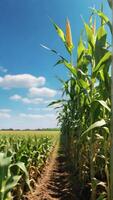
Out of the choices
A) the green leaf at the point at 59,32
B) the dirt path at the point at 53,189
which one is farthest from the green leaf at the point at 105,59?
the dirt path at the point at 53,189

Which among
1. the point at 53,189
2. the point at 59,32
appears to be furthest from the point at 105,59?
the point at 53,189

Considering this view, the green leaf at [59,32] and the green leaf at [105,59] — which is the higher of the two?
the green leaf at [59,32]

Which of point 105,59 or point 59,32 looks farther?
point 59,32

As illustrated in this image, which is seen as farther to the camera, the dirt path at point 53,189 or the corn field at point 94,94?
the dirt path at point 53,189

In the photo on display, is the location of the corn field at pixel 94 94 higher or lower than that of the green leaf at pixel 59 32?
lower

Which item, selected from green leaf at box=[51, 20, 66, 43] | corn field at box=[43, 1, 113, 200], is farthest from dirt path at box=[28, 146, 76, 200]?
green leaf at box=[51, 20, 66, 43]

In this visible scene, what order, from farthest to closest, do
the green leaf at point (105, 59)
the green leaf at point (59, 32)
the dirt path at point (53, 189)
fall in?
the dirt path at point (53, 189), the green leaf at point (59, 32), the green leaf at point (105, 59)

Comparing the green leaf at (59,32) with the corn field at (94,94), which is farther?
the green leaf at (59,32)

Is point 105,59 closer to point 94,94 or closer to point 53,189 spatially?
point 94,94

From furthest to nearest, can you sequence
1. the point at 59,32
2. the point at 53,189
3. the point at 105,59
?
the point at 53,189
the point at 59,32
the point at 105,59

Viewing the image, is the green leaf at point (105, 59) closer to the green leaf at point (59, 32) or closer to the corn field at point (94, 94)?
the corn field at point (94, 94)

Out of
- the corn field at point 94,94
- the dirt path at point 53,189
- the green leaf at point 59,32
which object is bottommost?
the dirt path at point 53,189

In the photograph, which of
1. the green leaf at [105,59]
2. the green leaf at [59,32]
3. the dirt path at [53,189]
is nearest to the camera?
the green leaf at [105,59]

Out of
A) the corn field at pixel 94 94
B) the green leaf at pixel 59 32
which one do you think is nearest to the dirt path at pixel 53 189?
the corn field at pixel 94 94
